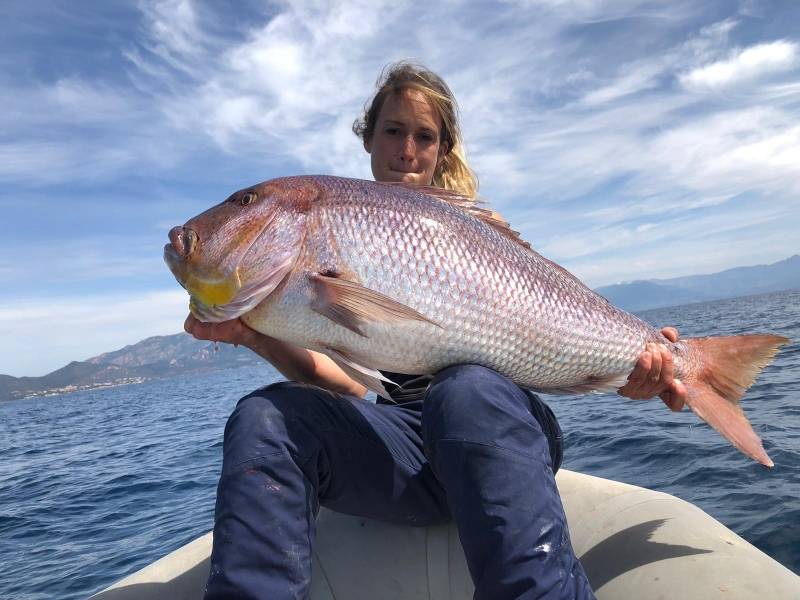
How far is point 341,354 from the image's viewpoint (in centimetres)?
258

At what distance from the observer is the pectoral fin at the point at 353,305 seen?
244 centimetres

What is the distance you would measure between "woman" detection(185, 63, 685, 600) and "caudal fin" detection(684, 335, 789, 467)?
0.45ft

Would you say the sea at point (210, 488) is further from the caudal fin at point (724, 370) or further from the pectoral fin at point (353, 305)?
the pectoral fin at point (353, 305)

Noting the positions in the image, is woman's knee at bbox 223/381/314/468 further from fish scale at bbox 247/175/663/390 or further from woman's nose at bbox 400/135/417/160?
woman's nose at bbox 400/135/417/160

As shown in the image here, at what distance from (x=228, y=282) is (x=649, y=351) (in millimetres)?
2249

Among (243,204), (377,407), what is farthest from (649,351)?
(243,204)

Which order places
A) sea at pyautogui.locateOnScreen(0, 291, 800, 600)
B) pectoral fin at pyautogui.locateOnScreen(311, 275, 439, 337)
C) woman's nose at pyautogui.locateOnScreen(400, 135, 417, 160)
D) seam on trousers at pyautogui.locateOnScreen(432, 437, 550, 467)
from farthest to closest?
sea at pyautogui.locateOnScreen(0, 291, 800, 600), woman's nose at pyautogui.locateOnScreen(400, 135, 417, 160), pectoral fin at pyautogui.locateOnScreen(311, 275, 439, 337), seam on trousers at pyautogui.locateOnScreen(432, 437, 550, 467)

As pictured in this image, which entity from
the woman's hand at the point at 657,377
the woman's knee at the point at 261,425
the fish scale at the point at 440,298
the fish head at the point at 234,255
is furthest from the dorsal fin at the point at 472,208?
the woman's knee at the point at 261,425

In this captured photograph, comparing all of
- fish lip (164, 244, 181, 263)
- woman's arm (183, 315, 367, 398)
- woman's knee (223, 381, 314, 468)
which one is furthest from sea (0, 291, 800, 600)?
fish lip (164, 244, 181, 263)

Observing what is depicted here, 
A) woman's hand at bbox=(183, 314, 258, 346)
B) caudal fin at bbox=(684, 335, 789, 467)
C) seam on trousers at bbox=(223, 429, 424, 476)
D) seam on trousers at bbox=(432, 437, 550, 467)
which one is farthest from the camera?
caudal fin at bbox=(684, 335, 789, 467)

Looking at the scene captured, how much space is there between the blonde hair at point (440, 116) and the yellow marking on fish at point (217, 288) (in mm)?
2075

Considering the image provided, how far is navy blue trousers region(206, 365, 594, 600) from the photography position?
6.37ft

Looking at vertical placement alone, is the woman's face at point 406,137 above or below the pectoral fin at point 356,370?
above

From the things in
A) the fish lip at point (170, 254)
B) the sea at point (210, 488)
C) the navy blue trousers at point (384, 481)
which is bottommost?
the sea at point (210, 488)
